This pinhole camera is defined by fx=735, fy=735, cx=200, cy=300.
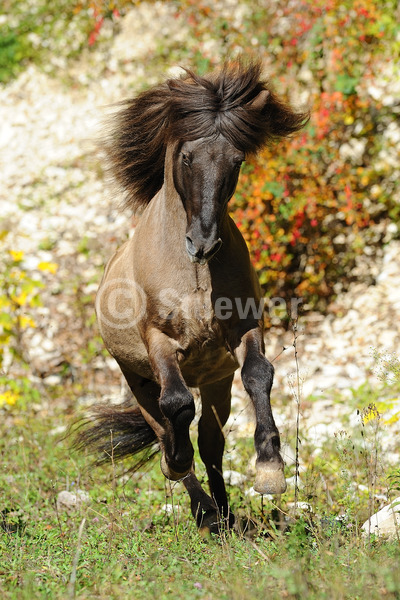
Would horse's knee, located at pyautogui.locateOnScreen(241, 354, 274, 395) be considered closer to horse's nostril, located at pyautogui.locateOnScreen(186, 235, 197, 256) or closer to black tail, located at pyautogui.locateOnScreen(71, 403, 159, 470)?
horse's nostril, located at pyautogui.locateOnScreen(186, 235, 197, 256)

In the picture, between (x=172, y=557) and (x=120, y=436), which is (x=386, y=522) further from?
(x=120, y=436)

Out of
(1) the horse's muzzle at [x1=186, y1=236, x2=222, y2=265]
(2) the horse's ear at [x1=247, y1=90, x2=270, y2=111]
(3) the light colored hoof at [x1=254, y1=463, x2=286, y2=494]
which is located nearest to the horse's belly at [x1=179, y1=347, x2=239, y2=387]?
(1) the horse's muzzle at [x1=186, y1=236, x2=222, y2=265]

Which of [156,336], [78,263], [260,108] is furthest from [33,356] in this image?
[260,108]

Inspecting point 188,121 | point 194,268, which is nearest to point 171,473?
point 194,268

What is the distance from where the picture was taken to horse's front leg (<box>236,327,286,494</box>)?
11.4ft

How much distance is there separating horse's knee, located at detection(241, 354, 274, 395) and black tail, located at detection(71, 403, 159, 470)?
1660 mm

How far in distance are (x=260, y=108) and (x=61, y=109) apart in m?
9.44

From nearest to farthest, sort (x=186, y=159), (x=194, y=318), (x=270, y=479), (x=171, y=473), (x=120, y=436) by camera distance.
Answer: (x=270, y=479) → (x=186, y=159) → (x=194, y=318) → (x=171, y=473) → (x=120, y=436)

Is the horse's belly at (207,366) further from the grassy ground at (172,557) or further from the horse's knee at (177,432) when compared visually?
the grassy ground at (172,557)

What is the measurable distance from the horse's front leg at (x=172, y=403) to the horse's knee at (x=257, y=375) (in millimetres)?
307

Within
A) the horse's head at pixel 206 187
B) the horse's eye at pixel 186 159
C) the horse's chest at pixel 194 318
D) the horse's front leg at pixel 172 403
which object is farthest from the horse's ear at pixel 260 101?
the horse's front leg at pixel 172 403

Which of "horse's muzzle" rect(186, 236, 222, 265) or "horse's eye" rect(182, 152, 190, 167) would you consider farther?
"horse's eye" rect(182, 152, 190, 167)

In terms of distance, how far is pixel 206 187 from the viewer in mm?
3732

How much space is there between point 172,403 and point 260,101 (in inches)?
68.9
